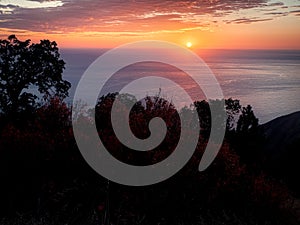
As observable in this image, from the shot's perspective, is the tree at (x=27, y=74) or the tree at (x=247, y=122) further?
the tree at (x=247, y=122)

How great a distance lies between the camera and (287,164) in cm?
3806

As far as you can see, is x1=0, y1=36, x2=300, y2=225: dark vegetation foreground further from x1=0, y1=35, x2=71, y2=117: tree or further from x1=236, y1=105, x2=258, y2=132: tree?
x1=236, y1=105, x2=258, y2=132: tree

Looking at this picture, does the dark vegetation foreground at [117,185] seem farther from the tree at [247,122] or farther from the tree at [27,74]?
the tree at [247,122]

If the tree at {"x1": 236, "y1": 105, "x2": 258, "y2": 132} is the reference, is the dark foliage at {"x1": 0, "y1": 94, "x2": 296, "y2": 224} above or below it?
above

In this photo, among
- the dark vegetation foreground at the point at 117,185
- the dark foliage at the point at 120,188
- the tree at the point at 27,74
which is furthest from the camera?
the tree at the point at 27,74

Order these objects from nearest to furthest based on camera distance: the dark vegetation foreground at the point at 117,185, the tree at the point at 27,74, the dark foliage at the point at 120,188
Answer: the dark vegetation foreground at the point at 117,185 → the dark foliage at the point at 120,188 → the tree at the point at 27,74

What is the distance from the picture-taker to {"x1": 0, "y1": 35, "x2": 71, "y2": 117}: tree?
1411 inches

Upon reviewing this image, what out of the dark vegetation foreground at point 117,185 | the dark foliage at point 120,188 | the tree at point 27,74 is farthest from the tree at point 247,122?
the dark foliage at point 120,188

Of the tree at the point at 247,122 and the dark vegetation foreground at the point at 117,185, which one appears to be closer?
the dark vegetation foreground at the point at 117,185

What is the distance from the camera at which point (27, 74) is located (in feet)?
122

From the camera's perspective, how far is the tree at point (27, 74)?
3584cm

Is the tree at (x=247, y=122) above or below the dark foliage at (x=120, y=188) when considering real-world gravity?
below

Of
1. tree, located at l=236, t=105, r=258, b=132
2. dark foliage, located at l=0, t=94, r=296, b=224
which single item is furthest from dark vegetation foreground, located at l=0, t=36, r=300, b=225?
tree, located at l=236, t=105, r=258, b=132

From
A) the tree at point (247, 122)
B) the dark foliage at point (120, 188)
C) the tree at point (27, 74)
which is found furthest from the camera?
the tree at point (247, 122)
